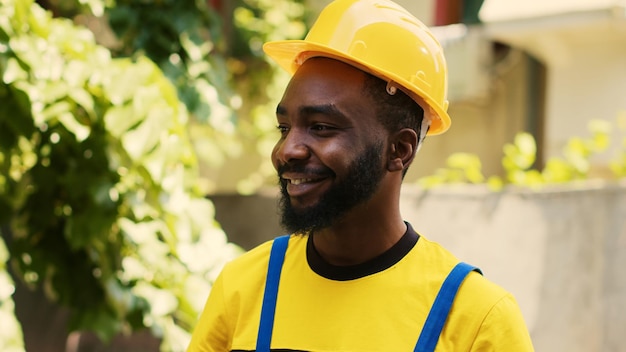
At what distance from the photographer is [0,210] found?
12.0 ft

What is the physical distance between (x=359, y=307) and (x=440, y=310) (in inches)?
6.1

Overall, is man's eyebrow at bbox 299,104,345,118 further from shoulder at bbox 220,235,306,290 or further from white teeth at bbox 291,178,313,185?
shoulder at bbox 220,235,306,290

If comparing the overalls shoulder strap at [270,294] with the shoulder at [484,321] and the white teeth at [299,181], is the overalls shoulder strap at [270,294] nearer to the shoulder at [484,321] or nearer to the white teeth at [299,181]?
the white teeth at [299,181]

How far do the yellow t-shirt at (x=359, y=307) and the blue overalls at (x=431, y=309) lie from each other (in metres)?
0.01

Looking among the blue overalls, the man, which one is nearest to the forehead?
the man

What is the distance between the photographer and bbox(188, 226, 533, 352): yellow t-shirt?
1729mm

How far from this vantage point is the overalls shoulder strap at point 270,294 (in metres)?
1.83

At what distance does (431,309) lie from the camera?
69.0 inches

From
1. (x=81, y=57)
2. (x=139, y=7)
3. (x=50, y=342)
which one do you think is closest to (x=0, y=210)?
(x=81, y=57)

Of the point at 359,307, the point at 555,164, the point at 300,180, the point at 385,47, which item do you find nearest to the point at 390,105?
the point at 385,47

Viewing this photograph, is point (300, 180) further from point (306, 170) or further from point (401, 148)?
point (401, 148)

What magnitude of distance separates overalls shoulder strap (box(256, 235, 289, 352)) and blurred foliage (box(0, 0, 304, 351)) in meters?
1.30

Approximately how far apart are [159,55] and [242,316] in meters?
2.47

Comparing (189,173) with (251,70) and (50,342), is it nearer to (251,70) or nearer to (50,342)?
(50,342)
